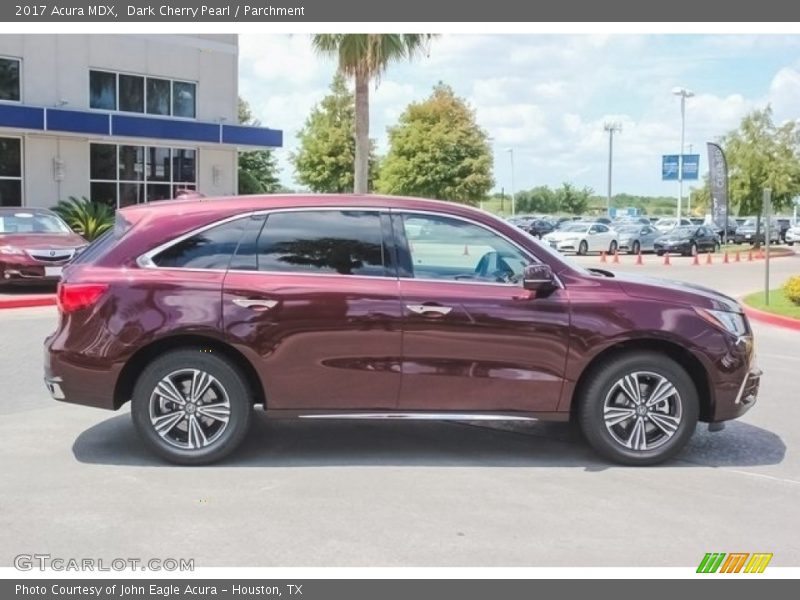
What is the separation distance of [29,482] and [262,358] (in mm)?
1602

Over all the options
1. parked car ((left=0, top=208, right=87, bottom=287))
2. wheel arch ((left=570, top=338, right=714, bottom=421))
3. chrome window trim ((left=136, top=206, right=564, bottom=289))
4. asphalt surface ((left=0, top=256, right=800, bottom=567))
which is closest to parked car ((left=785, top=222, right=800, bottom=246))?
parked car ((left=0, top=208, right=87, bottom=287))

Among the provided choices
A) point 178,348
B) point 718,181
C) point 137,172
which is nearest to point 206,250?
point 178,348

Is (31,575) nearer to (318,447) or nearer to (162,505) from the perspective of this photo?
(162,505)

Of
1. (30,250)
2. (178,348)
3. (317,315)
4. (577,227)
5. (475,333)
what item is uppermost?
(577,227)

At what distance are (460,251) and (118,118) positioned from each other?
2103 centimetres

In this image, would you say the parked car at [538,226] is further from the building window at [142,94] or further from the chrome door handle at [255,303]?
the chrome door handle at [255,303]

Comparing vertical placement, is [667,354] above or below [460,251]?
below

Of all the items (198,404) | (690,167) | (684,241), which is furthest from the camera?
(690,167)

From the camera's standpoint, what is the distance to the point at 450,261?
588cm

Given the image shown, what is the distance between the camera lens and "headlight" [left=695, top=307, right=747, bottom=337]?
231 inches

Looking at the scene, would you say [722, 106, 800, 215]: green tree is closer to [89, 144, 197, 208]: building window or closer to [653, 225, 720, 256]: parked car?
[653, 225, 720, 256]: parked car

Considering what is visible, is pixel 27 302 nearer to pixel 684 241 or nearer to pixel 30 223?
pixel 30 223

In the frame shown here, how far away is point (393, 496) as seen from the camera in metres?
5.27

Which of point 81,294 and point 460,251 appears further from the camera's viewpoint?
point 460,251
